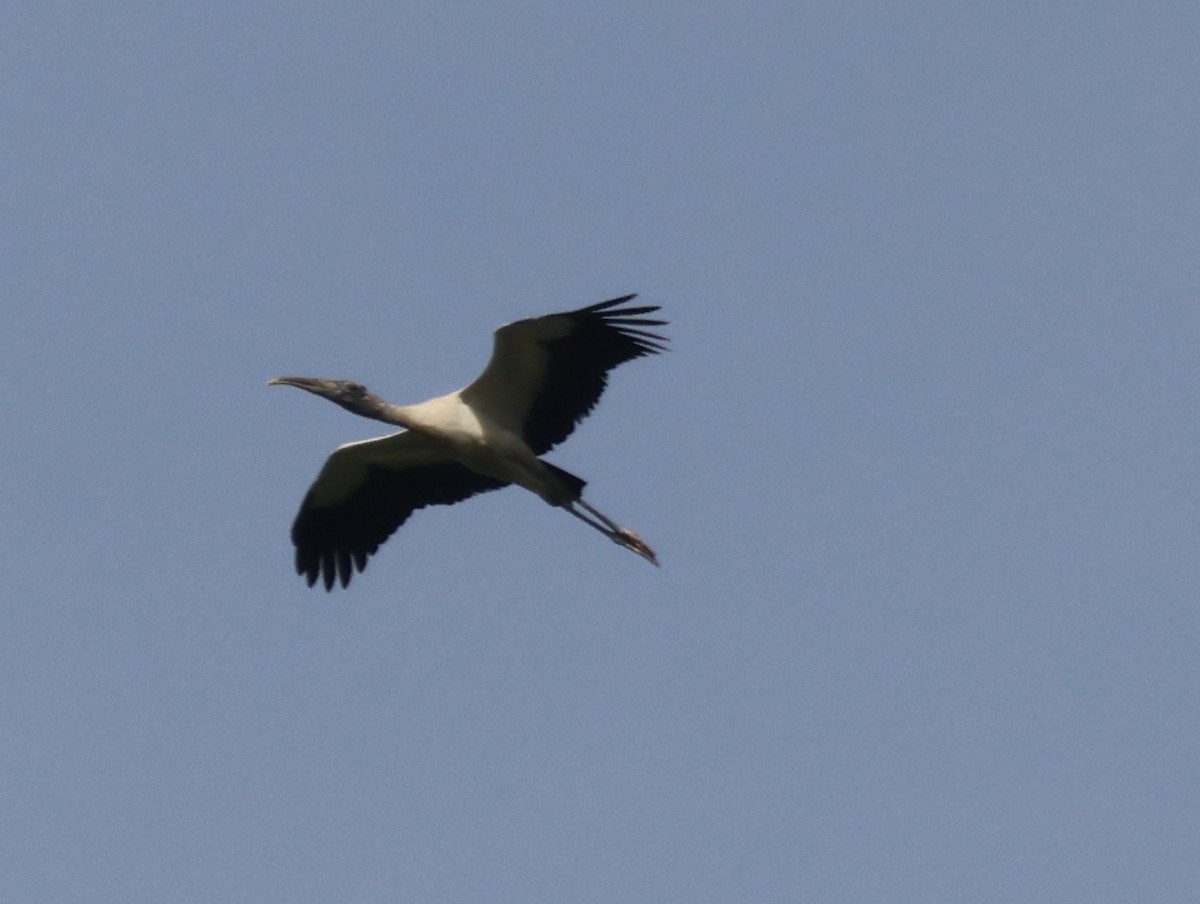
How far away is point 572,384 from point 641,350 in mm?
754

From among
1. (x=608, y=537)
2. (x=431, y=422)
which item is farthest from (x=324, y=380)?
(x=608, y=537)

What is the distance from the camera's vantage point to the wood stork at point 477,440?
61.1ft

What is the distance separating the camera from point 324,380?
19625mm

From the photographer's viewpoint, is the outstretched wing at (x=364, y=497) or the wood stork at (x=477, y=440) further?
the outstretched wing at (x=364, y=497)

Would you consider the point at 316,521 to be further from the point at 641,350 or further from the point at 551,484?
the point at 641,350

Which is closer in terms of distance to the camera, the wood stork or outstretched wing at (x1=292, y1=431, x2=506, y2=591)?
the wood stork

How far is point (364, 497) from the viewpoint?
807 inches

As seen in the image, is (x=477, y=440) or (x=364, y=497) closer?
(x=477, y=440)

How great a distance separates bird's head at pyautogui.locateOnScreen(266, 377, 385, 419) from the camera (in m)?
19.4

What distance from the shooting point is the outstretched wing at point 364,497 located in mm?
20016

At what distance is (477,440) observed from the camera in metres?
19.0

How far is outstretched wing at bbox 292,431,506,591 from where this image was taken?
20.0 meters

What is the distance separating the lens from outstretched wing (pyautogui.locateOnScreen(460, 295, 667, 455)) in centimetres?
1845

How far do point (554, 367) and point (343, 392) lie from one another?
1.92m
